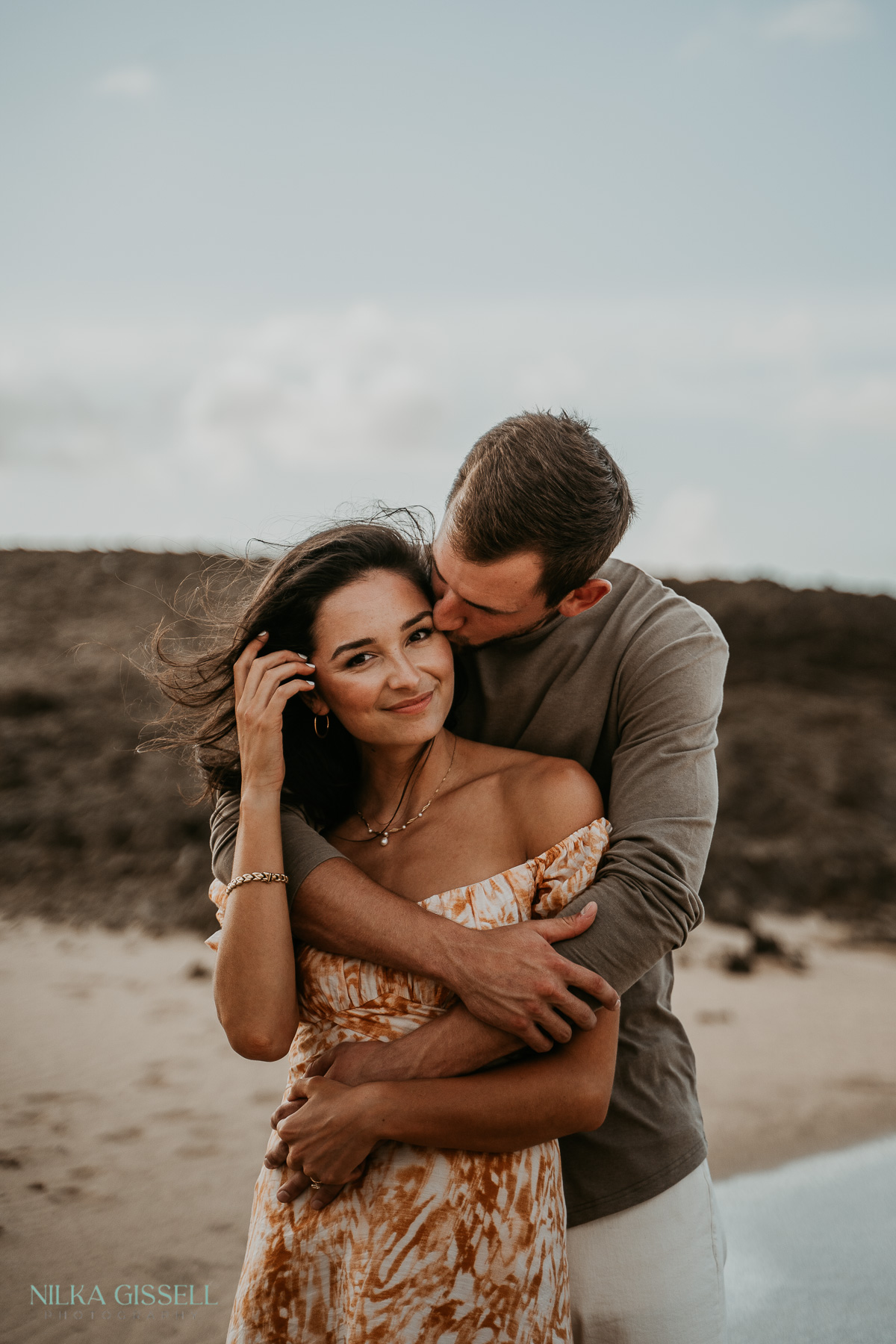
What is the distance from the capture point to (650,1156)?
2.33m

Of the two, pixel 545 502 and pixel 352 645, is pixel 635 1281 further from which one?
pixel 545 502

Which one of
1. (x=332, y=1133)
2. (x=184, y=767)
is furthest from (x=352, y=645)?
(x=184, y=767)

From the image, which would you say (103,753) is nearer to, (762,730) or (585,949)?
(762,730)

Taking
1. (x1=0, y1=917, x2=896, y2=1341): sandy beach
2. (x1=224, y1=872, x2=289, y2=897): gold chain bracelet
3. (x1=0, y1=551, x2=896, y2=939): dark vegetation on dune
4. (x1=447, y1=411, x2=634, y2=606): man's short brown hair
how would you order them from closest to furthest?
(x1=224, y1=872, x2=289, y2=897): gold chain bracelet → (x1=447, y1=411, x2=634, y2=606): man's short brown hair → (x1=0, y1=917, x2=896, y2=1341): sandy beach → (x1=0, y1=551, x2=896, y2=939): dark vegetation on dune

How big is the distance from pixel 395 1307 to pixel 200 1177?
4526 mm

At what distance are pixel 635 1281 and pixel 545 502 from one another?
1.93m

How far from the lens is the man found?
6.40 ft

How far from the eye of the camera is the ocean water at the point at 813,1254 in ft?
13.2

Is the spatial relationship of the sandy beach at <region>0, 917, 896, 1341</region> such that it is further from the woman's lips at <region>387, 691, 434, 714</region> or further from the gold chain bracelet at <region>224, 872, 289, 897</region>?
the woman's lips at <region>387, 691, 434, 714</region>

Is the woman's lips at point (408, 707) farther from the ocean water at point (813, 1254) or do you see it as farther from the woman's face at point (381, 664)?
the ocean water at point (813, 1254)

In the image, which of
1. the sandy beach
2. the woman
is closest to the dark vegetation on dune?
the sandy beach

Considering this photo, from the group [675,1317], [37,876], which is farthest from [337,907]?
[37,876]

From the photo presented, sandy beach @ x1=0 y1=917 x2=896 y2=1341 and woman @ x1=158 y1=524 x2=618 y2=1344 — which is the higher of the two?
woman @ x1=158 y1=524 x2=618 y2=1344

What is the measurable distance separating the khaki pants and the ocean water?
2040 mm
